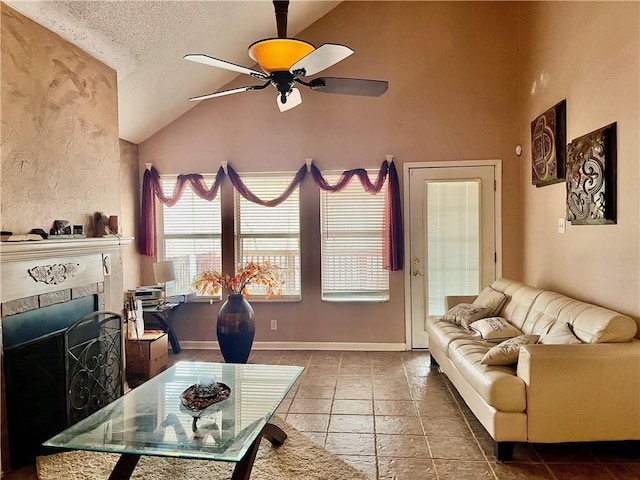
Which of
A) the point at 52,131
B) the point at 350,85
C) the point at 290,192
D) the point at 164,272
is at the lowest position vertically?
the point at 164,272

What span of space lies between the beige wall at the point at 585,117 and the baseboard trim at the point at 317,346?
1.73 metres

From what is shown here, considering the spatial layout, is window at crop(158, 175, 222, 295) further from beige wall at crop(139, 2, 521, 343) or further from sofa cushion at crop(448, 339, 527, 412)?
sofa cushion at crop(448, 339, 527, 412)

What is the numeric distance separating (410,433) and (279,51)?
2654mm

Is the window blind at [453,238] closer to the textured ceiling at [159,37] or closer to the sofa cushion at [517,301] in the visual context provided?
the sofa cushion at [517,301]

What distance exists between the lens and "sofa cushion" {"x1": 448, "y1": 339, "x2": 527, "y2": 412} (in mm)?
2682

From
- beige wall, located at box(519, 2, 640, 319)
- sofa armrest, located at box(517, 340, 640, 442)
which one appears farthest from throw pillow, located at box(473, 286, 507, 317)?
sofa armrest, located at box(517, 340, 640, 442)

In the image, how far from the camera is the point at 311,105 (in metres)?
5.28

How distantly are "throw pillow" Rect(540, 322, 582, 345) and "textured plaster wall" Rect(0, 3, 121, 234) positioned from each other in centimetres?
348

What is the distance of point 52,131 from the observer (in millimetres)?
3158

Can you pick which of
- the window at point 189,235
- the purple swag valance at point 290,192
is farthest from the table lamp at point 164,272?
the purple swag valance at point 290,192

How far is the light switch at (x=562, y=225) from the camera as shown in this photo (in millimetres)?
3855

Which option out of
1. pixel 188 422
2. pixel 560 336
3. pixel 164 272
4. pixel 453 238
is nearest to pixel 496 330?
pixel 560 336

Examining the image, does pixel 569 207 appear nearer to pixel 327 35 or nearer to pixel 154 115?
pixel 327 35

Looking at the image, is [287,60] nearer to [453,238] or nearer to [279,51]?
[279,51]
